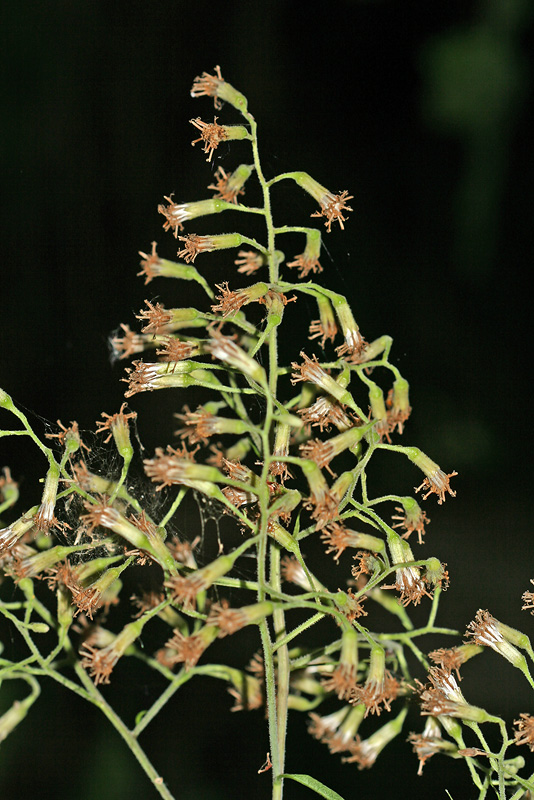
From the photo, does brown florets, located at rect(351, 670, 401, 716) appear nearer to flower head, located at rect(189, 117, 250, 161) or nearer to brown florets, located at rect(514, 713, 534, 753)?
brown florets, located at rect(514, 713, 534, 753)

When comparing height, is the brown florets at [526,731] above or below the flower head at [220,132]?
below

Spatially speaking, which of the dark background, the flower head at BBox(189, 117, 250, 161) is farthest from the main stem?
the dark background

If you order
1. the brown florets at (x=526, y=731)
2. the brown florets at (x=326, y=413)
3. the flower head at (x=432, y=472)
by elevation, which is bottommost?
the brown florets at (x=526, y=731)

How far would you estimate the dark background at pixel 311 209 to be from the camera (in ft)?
3.65

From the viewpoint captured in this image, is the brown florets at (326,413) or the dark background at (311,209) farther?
Answer: the dark background at (311,209)

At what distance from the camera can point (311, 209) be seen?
1146mm

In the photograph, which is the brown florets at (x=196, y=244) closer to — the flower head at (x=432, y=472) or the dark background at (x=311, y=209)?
the flower head at (x=432, y=472)

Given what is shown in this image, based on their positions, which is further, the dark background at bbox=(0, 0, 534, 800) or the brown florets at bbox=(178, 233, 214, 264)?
the dark background at bbox=(0, 0, 534, 800)

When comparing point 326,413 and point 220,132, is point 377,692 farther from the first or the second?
point 220,132

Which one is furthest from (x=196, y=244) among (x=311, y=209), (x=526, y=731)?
(x=311, y=209)

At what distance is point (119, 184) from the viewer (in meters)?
1.17

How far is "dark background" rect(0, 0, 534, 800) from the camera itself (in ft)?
3.65

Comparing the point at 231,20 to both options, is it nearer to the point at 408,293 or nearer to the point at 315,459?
the point at 408,293

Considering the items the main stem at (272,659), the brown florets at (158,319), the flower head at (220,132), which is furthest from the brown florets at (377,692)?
the flower head at (220,132)
